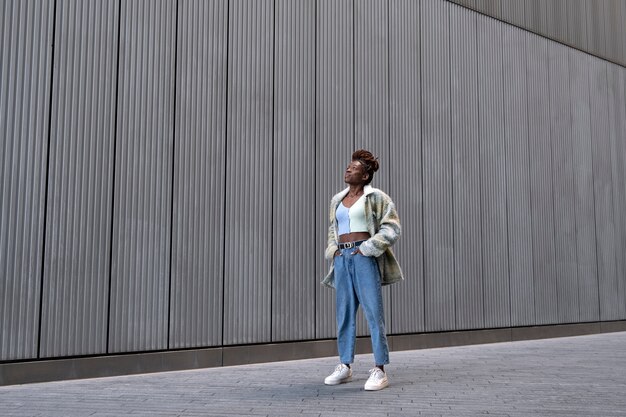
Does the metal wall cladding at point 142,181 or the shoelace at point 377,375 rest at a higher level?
the metal wall cladding at point 142,181

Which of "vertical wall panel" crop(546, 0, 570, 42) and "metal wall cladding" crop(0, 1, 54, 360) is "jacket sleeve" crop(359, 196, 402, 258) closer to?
"metal wall cladding" crop(0, 1, 54, 360)

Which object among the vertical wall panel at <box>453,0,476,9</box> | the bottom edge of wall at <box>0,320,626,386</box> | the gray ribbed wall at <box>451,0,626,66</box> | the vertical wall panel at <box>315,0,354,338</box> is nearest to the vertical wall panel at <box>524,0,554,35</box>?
the gray ribbed wall at <box>451,0,626,66</box>

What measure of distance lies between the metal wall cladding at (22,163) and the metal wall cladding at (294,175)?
298cm

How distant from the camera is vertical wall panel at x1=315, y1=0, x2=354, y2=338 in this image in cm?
929

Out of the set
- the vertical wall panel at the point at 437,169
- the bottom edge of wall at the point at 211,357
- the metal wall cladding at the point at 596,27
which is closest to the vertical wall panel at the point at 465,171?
the vertical wall panel at the point at 437,169

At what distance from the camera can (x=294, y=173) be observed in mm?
9211

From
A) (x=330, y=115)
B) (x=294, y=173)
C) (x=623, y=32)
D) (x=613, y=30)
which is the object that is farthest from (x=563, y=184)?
(x=294, y=173)

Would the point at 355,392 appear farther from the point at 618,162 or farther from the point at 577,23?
the point at 577,23

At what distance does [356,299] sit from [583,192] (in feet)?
28.1

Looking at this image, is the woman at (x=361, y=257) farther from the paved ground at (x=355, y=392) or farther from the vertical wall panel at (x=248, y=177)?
the vertical wall panel at (x=248, y=177)

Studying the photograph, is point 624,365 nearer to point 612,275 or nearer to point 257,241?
point 257,241

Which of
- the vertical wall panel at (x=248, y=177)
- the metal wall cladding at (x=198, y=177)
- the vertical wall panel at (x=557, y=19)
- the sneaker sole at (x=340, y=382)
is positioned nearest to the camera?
the sneaker sole at (x=340, y=382)

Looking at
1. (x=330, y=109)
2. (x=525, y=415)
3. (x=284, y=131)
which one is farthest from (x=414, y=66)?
(x=525, y=415)

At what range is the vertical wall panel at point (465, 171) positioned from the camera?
11.0 metres
